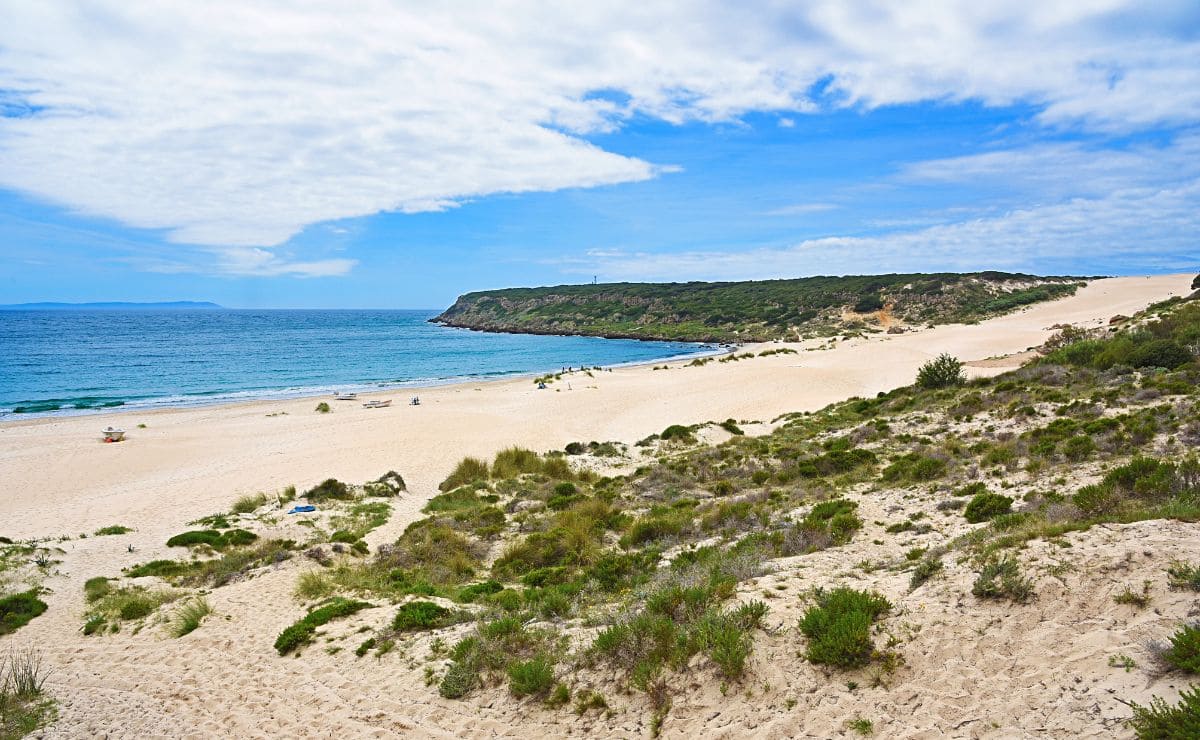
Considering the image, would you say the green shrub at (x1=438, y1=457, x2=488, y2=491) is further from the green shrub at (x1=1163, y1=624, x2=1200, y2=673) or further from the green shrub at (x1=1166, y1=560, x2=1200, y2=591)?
the green shrub at (x1=1163, y1=624, x2=1200, y2=673)

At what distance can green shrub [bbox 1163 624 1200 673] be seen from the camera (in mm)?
4562

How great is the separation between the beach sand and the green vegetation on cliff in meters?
32.3

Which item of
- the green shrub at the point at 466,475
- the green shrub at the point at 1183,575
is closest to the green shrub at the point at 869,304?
the green shrub at the point at 466,475

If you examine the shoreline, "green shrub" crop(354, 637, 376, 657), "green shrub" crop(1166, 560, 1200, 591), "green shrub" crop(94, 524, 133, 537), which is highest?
"green shrub" crop(1166, 560, 1200, 591)

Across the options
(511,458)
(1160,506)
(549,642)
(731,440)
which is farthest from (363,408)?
(1160,506)

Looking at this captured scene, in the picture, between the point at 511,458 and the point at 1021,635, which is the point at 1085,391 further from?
the point at 511,458

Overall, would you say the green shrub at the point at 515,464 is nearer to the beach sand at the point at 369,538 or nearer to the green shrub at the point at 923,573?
the beach sand at the point at 369,538

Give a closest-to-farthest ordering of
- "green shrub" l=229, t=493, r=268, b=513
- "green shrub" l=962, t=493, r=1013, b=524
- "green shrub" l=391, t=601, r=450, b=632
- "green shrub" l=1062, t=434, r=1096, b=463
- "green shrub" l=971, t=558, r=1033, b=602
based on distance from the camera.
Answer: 1. "green shrub" l=971, t=558, r=1033, b=602
2. "green shrub" l=391, t=601, r=450, b=632
3. "green shrub" l=962, t=493, r=1013, b=524
4. "green shrub" l=1062, t=434, r=1096, b=463
5. "green shrub" l=229, t=493, r=268, b=513

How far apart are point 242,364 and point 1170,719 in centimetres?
7332

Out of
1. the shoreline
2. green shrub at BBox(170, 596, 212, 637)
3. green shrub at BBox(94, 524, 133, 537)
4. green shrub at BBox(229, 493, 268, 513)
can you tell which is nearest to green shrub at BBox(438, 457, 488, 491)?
green shrub at BBox(229, 493, 268, 513)

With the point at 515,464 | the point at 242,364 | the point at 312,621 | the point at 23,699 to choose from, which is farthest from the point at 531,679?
the point at 242,364

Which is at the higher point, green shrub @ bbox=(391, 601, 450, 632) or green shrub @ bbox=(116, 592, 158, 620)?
green shrub @ bbox=(391, 601, 450, 632)

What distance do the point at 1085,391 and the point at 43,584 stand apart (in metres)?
25.6

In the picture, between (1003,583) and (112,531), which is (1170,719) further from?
(112,531)
